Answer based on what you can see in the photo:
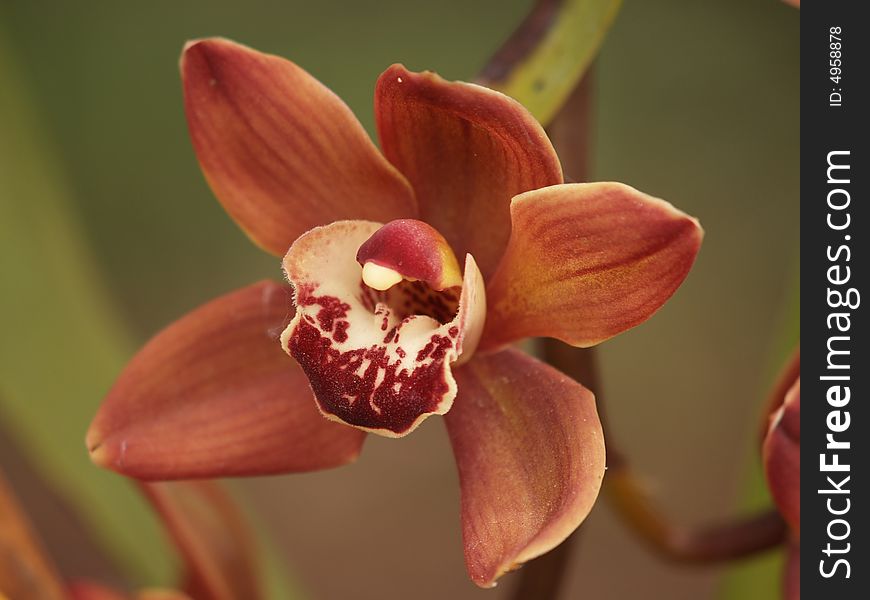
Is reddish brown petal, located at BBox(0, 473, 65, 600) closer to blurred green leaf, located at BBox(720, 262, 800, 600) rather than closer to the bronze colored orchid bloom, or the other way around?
the bronze colored orchid bloom

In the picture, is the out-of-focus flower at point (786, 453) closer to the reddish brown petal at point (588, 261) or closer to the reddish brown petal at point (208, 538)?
the reddish brown petal at point (588, 261)

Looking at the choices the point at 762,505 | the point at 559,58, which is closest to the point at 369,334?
the point at 559,58

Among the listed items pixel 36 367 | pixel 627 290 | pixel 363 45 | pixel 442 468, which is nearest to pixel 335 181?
pixel 627 290

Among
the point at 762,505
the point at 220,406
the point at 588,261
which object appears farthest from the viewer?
the point at 762,505

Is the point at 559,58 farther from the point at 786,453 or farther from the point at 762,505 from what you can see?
the point at 762,505
